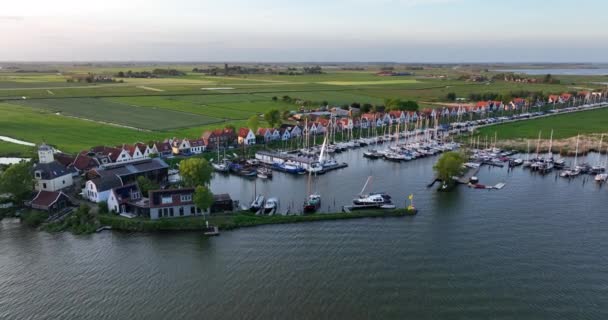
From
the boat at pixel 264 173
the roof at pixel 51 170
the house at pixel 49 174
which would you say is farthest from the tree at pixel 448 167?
the roof at pixel 51 170

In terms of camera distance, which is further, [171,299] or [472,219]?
[472,219]

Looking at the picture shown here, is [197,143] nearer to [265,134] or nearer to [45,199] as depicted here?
[265,134]

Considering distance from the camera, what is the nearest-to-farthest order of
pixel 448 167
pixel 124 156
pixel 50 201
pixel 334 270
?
pixel 334 270 < pixel 50 201 < pixel 448 167 < pixel 124 156

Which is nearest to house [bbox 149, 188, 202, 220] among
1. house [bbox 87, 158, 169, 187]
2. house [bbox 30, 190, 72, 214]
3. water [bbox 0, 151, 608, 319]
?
water [bbox 0, 151, 608, 319]

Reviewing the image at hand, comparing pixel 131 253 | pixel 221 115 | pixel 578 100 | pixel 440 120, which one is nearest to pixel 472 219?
pixel 131 253

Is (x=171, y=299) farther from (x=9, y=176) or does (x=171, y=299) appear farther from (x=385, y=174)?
(x=385, y=174)

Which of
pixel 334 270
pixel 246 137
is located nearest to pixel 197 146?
pixel 246 137
